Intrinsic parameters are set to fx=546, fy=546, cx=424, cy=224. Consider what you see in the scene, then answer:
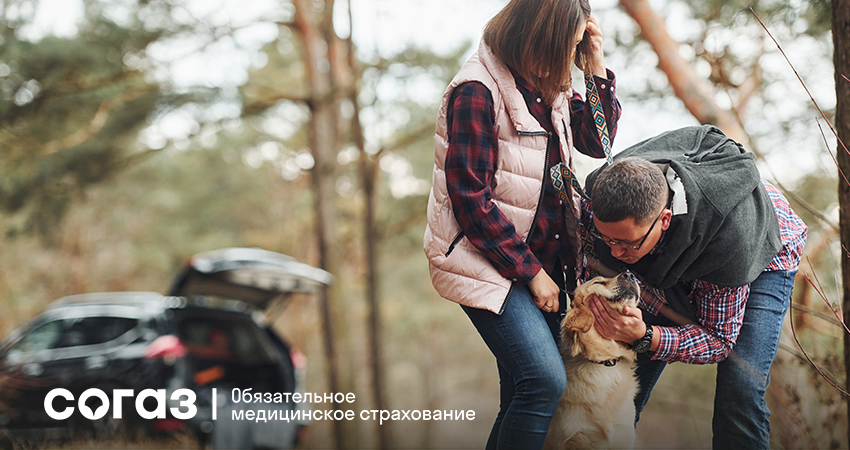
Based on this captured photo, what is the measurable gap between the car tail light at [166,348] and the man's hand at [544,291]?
4.96m

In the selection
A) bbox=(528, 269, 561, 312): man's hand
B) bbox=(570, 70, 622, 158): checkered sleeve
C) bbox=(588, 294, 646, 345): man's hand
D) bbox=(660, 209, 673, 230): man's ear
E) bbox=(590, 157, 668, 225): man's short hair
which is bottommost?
bbox=(588, 294, 646, 345): man's hand

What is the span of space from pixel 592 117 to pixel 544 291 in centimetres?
69

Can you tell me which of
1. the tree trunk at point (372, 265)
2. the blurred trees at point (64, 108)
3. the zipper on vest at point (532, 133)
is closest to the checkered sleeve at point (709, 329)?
the zipper on vest at point (532, 133)

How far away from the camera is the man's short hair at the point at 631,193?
1610 millimetres

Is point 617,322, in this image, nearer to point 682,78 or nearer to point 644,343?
point 644,343

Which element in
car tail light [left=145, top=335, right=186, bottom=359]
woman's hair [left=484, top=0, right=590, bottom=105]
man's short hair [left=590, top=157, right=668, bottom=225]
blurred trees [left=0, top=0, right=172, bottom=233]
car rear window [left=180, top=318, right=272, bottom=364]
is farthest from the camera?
blurred trees [left=0, top=0, right=172, bottom=233]

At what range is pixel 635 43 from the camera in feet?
19.9

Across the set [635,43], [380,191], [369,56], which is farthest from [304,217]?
[635,43]

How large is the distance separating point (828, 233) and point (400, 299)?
12.5 metres

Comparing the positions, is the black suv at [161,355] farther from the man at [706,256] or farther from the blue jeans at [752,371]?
the blue jeans at [752,371]

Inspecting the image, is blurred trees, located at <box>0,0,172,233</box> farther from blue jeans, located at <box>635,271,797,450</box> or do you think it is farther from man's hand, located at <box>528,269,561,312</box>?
blue jeans, located at <box>635,271,797,450</box>

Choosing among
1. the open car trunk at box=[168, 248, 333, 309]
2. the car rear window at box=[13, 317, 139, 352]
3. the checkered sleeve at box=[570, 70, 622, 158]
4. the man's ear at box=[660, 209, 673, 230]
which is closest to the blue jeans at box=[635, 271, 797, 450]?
the man's ear at box=[660, 209, 673, 230]

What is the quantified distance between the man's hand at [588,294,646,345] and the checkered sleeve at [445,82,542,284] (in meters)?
0.34

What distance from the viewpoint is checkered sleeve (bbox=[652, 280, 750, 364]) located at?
1.79 m
